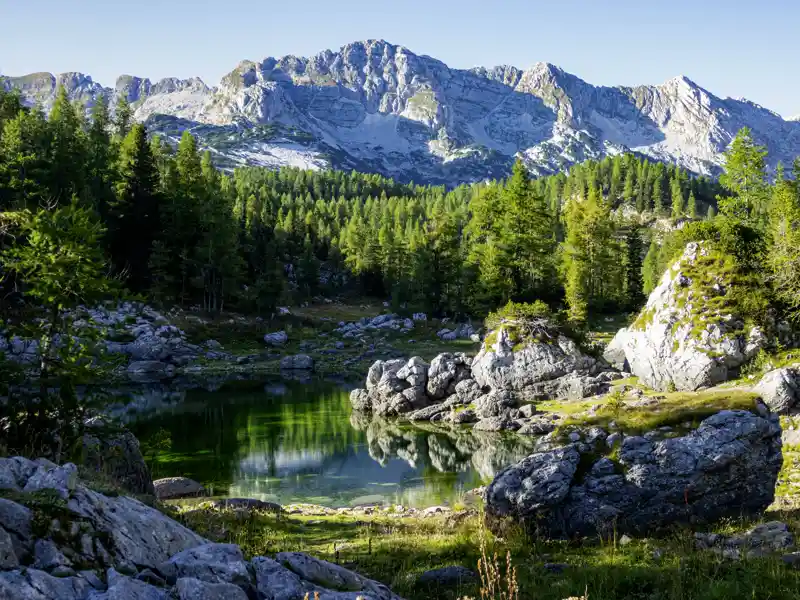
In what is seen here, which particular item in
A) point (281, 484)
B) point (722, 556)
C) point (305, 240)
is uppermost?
point (305, 240)

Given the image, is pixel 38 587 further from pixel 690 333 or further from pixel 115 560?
pixel 690 333

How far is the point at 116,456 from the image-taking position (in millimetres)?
16531

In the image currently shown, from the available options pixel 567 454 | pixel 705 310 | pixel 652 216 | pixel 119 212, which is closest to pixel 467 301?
pixel 705 310

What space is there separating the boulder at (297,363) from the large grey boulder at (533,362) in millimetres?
21953

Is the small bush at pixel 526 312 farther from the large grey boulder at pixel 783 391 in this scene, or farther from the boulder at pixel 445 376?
the large grey boulder at pixel 783 391

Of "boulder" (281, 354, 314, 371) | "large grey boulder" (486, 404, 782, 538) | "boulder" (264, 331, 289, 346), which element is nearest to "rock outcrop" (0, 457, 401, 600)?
"large grey boulder" (486, 404, 782, 538)

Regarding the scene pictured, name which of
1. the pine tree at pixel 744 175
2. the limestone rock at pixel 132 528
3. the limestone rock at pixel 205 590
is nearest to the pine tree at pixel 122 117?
the pine tree at pixel 744 175

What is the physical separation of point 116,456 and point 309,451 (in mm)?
15360

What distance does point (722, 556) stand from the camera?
31.7 feet

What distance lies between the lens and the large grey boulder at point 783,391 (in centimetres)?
2317

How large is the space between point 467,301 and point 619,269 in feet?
84.1

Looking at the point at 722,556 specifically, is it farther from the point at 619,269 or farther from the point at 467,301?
the point at 619,269

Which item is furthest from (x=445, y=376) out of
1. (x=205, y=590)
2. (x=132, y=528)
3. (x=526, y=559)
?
(x=205, y=590)

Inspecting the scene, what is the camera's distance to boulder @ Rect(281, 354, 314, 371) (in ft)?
187
